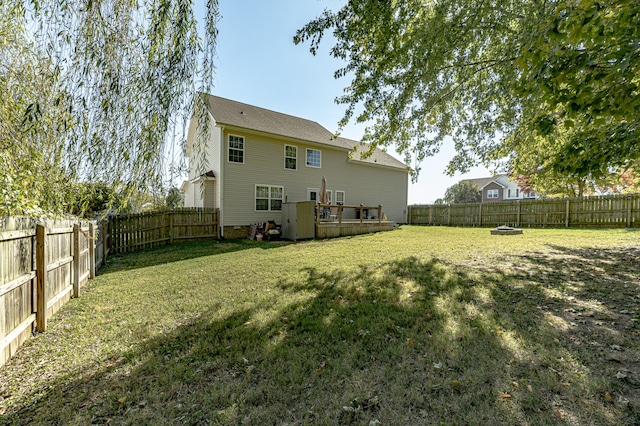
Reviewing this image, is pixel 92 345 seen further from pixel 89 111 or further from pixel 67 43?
pixel 67 43

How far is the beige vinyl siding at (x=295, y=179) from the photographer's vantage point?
42.0 ft

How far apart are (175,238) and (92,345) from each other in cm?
913

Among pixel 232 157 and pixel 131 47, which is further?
pixel 232 157

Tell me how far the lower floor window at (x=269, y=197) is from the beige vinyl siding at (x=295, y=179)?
22 cm

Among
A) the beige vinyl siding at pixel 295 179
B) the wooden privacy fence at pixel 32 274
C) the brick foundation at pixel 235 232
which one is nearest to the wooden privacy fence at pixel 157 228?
the brick foundation at pixel 235 232

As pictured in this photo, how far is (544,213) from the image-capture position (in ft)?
52.5

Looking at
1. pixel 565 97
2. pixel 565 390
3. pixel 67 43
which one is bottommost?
pixel 565 390

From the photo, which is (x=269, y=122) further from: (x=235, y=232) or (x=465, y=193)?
(x=465, y=193)

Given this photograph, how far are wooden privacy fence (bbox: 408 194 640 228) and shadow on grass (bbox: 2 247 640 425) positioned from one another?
29.3 ft

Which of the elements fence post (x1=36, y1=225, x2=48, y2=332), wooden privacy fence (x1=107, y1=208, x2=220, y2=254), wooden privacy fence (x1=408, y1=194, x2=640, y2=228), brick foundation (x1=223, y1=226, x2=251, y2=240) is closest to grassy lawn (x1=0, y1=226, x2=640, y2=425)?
fence post (x1=36, y1=225, x2=48, y2=332)

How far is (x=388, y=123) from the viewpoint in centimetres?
790

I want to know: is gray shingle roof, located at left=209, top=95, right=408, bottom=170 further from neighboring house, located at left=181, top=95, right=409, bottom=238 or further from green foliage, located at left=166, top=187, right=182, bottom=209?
green foliage, located at left=166, top=187, right=182, bottom=209

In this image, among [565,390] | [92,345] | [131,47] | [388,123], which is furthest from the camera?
[388,123]

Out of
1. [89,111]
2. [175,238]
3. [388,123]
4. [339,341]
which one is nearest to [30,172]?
[89,111]
